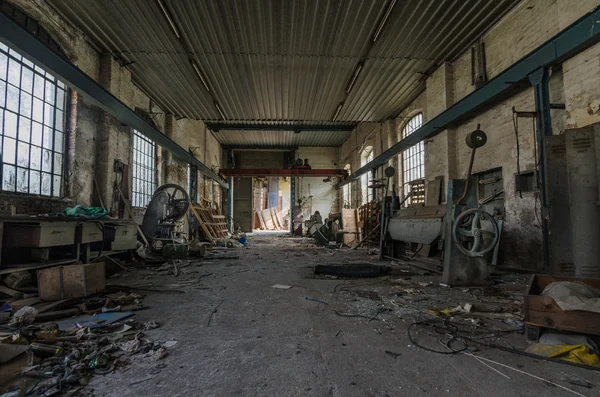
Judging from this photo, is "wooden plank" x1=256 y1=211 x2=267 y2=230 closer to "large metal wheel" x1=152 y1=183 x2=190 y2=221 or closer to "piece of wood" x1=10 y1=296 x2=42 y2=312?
"large metal wheel" x1=152 y1=183 x2=190 y2=221

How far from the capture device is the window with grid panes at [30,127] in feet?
15.3

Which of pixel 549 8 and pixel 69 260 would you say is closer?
pixel 69 260

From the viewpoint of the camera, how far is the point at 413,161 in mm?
10383

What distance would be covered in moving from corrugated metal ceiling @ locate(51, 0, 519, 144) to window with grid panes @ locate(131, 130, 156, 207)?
153 centimetres

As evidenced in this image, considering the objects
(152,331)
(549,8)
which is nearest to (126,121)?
(152,331)

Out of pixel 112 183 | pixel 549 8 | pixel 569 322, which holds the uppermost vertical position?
pixel 549 8

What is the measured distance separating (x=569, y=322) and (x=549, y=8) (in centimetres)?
555

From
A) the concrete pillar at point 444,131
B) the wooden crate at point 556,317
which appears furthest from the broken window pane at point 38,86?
the concrete pillar at point 444,131

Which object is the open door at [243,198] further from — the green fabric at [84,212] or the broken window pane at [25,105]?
the broken window pane at [25,105]

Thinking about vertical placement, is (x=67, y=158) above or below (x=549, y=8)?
below

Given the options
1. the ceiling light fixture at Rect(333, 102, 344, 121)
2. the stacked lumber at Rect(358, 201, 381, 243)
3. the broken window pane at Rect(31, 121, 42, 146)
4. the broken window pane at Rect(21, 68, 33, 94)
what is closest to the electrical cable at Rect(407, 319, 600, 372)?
the broken window pane at Rect(31, 121, 42, 146)

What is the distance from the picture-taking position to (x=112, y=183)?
7148 millimetres

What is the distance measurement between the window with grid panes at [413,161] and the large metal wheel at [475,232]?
4.94 m

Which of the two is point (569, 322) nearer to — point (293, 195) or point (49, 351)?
point (49, 351)
